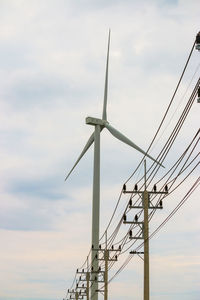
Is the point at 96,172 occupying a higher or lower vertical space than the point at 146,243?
higher

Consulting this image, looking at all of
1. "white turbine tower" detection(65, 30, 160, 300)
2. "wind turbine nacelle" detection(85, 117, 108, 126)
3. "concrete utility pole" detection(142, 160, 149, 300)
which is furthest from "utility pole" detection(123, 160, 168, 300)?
"wind turbine nacelle" detection(85, 117, 108, 126)

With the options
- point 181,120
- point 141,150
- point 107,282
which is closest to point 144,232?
point 181,120

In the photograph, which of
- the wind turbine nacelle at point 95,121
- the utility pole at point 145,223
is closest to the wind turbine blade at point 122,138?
the wind turbine nacelle at point 95,121

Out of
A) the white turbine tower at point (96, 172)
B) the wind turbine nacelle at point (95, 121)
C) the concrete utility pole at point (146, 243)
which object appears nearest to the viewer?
the concrete utility pole at point (146, 243)

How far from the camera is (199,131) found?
2247cm

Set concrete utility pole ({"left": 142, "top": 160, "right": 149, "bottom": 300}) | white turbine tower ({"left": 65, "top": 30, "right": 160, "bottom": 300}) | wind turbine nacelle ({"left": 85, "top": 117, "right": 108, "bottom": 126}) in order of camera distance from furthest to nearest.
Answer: wind turbine nacelle ({"left": 85, "top": 117, "right": 108, "bottom": 126}) < white turbine tower ({"left": 65, "top": 30, "right": 160, "bottom": 300}) < concrete utility pole ({"left": 142, "top": 160, "right": 149, "bottom": 300})

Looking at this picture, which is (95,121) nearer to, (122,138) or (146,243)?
(122,138)

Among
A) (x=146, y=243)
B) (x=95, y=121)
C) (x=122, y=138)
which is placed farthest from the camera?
(x=95, y=121)

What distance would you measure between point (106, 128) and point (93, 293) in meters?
22.8

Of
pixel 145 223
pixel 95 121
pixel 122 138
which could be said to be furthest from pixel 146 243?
pixel 95 121

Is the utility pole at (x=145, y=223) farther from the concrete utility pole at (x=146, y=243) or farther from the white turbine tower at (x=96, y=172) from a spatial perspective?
the white turbine tower at (x=96, y=172)

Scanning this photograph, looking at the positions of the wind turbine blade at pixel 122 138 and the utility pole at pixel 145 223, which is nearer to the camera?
the utility pole at pixel 145 223

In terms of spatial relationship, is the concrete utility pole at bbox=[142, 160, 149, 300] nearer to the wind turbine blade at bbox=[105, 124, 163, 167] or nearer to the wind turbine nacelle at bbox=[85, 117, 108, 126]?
the wind turbine blade at bbox=[105, 124, 163, 167]

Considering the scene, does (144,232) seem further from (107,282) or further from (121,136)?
(121,136)
